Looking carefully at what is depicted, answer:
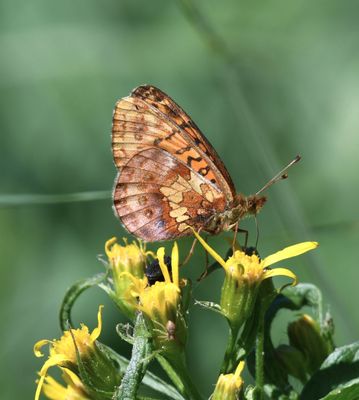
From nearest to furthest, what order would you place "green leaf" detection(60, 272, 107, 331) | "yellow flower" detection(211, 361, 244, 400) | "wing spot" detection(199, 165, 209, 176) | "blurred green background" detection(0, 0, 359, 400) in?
"yellow flower" detection(211, 361, 244, 400) → "green leaf" detection(60, 272, 107, 331) → "wing spot" detection(199, 165, 209, 176) → "blurred green background" detection(0, 0, 359, 400)

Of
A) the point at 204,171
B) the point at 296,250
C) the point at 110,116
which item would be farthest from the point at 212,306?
the point at 110,116

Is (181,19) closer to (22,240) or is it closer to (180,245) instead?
(22,240)

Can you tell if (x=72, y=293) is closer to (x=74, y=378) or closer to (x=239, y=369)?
(x=74, y=378)

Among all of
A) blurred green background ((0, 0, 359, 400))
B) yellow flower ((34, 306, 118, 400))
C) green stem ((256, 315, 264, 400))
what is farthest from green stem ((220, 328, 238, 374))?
blurred green background ((0, 0, 359, 400))

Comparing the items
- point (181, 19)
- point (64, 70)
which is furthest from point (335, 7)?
point (64, 70)


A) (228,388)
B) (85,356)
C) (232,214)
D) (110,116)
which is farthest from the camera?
(110,116)

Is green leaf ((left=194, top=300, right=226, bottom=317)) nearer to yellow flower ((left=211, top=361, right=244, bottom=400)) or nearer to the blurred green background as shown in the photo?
yellow flower ((left=211, top=361, right=244, bottom=400))

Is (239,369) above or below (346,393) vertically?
above

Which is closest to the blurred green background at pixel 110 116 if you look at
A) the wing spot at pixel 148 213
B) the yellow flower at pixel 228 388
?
the wing spot at pixel 148 213
